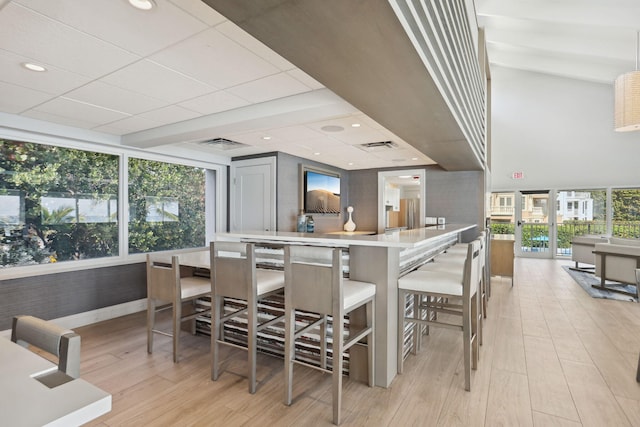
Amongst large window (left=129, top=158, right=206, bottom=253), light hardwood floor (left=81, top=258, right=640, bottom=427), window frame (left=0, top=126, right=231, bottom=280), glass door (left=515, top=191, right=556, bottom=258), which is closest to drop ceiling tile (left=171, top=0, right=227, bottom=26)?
light hardwood floor (left=81, top=258, right=640, bottom=427)

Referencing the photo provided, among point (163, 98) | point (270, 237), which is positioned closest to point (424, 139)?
point (270, 237)

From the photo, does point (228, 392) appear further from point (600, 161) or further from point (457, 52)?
point (600, 161)

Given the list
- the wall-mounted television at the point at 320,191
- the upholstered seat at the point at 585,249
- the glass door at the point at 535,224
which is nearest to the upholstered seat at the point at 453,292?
the wall-mounted television at the point at 320,191

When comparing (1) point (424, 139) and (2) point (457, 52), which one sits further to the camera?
(1) point (424, 139)

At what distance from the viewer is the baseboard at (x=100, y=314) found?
11.8 ft

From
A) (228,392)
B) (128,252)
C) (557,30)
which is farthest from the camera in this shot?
(557,30)

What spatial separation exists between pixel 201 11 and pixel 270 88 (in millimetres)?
1002

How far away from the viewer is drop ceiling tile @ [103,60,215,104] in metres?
2.18

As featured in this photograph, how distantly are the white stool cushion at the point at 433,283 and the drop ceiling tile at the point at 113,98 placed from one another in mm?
2573

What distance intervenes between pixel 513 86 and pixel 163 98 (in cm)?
913

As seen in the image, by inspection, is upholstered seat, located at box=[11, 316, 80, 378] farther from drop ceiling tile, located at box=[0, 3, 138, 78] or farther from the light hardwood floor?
drop ceiling tile, located at box=[0, 3, 138, 78]

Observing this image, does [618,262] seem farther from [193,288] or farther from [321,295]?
[193,288]

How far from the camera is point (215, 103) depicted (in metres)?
2.88

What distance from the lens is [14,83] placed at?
2391 mm
